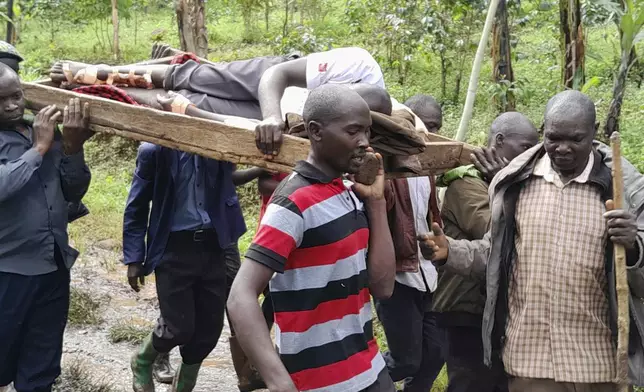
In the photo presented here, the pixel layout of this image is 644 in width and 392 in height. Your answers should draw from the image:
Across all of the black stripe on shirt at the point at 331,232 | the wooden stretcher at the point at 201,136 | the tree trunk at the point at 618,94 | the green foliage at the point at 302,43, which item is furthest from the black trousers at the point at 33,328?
the green foliage at the point at 302,43

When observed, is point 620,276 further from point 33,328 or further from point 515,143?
point 33,328

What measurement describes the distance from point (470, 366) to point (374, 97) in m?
1.46

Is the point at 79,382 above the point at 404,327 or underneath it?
underneath

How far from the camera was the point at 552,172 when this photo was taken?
331 cm

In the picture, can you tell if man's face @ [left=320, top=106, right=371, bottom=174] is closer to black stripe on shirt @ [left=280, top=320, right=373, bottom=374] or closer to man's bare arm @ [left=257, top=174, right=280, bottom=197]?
black stripe on shirt @ [left=280, top=320, right=373, bottom=374]

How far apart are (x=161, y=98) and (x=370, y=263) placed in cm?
164

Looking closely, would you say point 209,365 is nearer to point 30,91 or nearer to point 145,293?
point 145,293

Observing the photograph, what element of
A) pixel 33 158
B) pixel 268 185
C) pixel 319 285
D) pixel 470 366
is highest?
pixel 33 158

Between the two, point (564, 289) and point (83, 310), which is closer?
point (564, 289)

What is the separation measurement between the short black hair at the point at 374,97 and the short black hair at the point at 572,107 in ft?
2.03

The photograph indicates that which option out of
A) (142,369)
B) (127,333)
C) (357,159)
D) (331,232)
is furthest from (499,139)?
(127,333)

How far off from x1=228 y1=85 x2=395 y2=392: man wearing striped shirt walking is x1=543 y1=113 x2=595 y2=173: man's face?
0.80 metres

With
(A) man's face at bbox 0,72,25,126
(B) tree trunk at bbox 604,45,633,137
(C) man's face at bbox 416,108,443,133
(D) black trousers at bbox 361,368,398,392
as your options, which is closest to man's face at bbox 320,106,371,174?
(D) black trousers at bbox 361,368,398,392

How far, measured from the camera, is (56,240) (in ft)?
13.5
